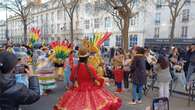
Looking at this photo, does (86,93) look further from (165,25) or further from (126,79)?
(165,25)

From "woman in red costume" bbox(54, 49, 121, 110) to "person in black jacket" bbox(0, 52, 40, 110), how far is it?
3016 millimetres

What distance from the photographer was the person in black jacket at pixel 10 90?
2.94 meters

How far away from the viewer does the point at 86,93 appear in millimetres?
6199

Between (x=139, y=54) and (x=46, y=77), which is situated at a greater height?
(x=139, y=54)

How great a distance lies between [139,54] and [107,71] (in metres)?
5.85

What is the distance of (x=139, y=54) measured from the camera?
8828mm

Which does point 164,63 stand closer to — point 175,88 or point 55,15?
point 175,88

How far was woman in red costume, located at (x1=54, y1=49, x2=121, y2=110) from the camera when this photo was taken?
6078 mm

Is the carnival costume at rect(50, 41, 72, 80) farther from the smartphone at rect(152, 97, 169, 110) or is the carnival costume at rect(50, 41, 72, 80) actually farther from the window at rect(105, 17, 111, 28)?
the window at rect(105, 17, 111, 28)

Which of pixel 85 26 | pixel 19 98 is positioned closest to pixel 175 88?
pixel 19 98

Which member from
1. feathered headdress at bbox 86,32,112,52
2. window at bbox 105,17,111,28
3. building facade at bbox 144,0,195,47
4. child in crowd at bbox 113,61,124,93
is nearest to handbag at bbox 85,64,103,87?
feathered headdress at bbox 86,32,112,52

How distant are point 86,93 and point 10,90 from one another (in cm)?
335

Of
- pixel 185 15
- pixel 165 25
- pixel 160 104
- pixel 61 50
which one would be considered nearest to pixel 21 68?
pixel 160 104

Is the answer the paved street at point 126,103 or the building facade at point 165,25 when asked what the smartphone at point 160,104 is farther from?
the building facade at point 165,25
